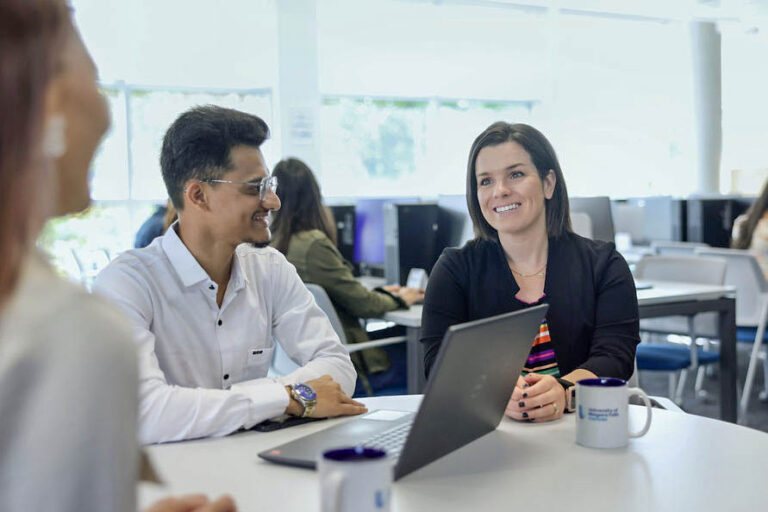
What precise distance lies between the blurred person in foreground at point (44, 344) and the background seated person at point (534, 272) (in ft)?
4.74

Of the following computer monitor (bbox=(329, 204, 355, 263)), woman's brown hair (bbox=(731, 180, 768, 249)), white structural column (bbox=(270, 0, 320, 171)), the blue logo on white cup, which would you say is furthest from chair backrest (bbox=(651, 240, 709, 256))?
the blue logo on white cup

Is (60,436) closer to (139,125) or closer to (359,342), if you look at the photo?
(359,342)

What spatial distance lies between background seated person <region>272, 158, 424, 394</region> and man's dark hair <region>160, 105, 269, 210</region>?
140cm

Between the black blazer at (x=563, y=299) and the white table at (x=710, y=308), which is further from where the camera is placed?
the white table at (x=710, y=308)

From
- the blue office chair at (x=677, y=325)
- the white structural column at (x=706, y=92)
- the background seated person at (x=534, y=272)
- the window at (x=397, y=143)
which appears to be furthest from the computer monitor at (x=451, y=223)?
the white structural column at (x=706, y=92)

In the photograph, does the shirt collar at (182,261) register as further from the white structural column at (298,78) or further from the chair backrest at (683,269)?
the white structural column at (298,78)

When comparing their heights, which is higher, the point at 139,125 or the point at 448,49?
the point at 448,49

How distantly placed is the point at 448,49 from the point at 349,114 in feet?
4.89

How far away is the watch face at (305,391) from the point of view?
153cm

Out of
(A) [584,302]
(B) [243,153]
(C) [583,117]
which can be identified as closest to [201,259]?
(B) [243,153]

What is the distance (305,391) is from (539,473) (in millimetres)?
525

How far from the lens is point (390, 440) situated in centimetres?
132

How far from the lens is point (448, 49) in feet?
31.4

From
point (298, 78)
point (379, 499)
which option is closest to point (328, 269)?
point (379, 499)
